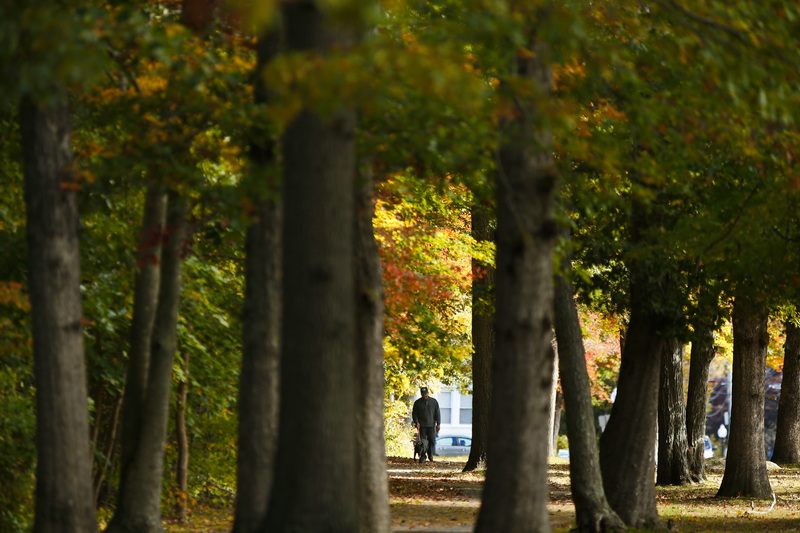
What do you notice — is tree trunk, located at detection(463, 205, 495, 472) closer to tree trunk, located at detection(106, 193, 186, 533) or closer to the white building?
tree trunk, located at detection(106, 193, 186, 533)

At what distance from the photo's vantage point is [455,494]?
2130 centimetres

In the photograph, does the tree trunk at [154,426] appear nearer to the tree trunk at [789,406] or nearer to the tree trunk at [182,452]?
the tree trunk at [182,452]

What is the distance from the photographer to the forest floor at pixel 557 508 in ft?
52.4

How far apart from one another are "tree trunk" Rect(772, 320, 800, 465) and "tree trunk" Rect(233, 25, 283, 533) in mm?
21912

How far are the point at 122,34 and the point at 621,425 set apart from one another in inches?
344

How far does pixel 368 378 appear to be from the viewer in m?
10.9

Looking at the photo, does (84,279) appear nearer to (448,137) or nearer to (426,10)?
(426,10)

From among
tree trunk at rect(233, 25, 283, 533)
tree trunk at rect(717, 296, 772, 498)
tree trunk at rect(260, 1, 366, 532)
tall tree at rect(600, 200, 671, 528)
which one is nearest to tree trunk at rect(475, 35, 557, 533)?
tree trunk at rect(260, 1, 366, 532)

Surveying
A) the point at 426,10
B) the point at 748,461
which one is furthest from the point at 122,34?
the point at 748,461

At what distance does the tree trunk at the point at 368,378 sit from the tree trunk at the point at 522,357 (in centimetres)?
202

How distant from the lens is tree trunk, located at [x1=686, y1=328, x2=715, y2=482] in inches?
1017

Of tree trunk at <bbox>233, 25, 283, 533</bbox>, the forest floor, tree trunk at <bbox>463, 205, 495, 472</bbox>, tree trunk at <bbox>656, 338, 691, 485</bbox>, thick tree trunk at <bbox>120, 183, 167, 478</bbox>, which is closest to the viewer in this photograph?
tree trunk at <bbox>233, 25, 283, 533</bbox>

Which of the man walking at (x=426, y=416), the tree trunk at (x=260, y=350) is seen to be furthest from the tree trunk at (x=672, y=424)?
the tree trunk at (x=260, y=350)

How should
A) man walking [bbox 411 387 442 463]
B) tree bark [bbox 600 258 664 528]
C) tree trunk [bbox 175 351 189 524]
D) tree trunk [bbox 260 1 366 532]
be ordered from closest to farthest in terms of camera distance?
1. tree trunk [bbox 260 1 366 532]
2. tree bark [bbox 600 258 664 528]
3. tree trunk [bbox 175 351 189 524]
4. man walking [bbox 411 387 442 463]
